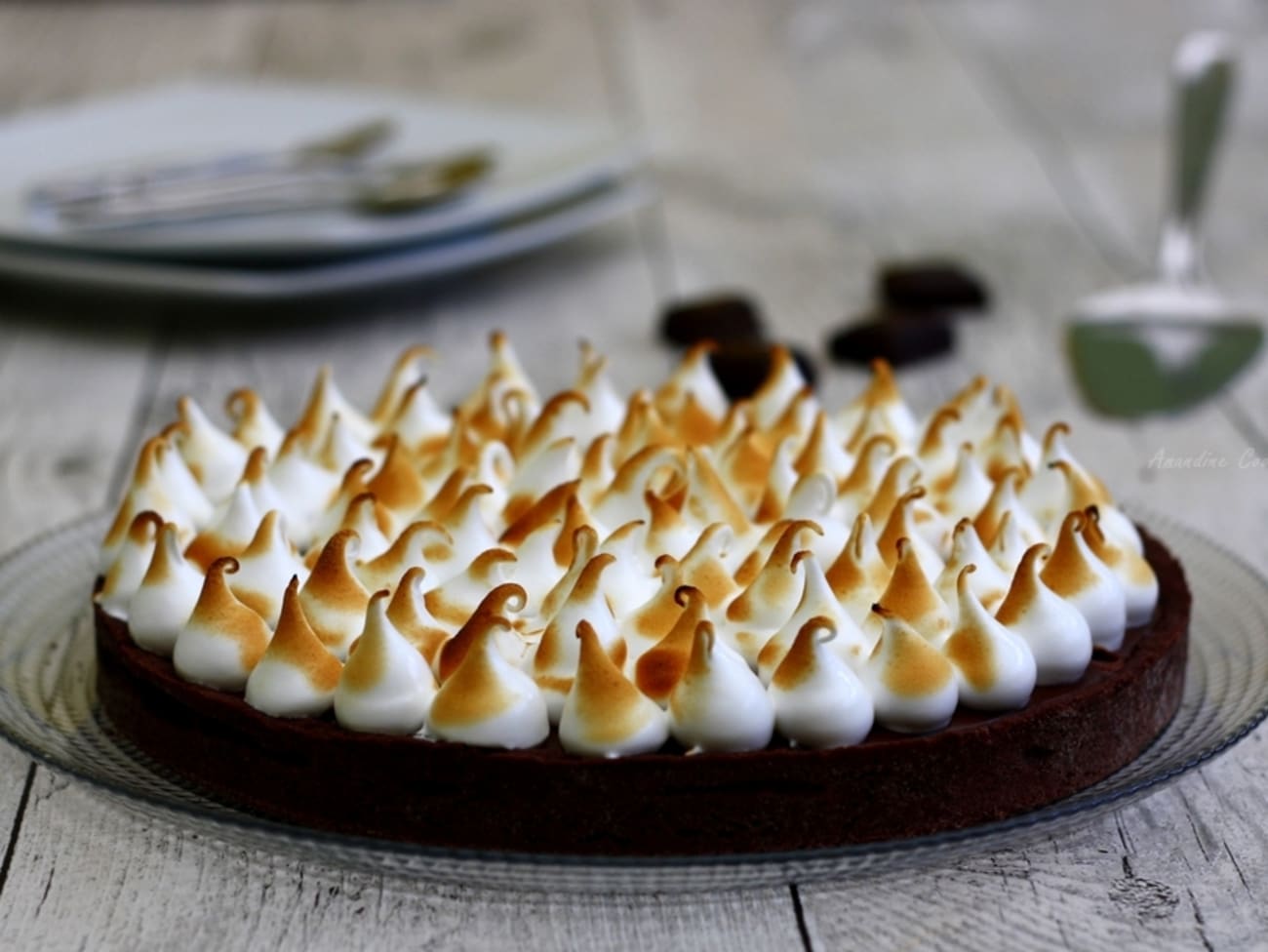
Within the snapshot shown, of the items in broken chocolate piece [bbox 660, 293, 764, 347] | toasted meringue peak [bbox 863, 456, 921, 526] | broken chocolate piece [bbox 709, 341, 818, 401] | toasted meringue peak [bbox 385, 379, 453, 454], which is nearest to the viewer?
toasted meringue peak [bbox 863, 456, 921, 526]

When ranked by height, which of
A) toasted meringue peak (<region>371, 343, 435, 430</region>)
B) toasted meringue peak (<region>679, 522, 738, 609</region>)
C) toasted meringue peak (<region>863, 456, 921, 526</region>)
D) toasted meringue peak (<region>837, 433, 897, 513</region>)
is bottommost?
toasted meringue peak (<region>371, 343, 435, 430</region>)

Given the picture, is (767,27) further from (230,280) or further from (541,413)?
(541,413)

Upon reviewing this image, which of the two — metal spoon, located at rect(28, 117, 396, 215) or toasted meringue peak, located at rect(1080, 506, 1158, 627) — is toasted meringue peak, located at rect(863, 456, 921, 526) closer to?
toasted meringue peak, located at rect(1080, 506, 1158, 627)

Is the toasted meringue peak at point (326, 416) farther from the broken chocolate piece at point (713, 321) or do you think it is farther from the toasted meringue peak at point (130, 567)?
the broken chocolate piece at point (713, 321)

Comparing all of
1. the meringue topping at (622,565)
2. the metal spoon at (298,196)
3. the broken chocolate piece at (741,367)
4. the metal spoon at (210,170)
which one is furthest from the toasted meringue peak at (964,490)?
the metal spoon at (210,170)

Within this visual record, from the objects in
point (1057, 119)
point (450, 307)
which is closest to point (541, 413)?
point (450, 307)

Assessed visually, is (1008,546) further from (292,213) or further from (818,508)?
(292,213)

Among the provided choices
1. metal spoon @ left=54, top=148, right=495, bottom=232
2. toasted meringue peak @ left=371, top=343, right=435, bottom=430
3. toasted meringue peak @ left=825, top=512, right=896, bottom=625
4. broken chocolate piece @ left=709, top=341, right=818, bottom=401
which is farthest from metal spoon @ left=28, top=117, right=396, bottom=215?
toasted meringue peak @ left=825, top=512, right=896, bottom=625
